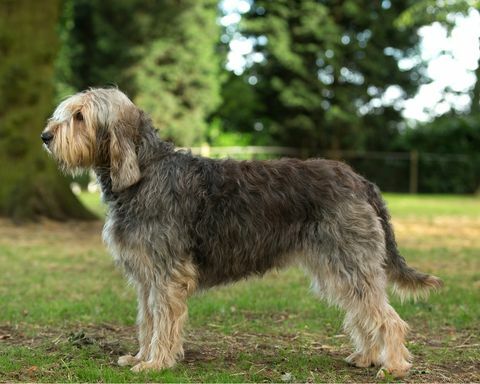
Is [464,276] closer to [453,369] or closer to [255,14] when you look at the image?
[453,369]

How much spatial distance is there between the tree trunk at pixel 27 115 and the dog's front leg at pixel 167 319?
32.2ft

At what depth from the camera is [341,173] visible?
5.78 m

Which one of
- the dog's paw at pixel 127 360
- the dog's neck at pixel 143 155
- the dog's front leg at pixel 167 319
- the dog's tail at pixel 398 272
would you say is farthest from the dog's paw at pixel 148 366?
the dog's tail at pixel 398 272

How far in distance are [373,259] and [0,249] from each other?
8.39m

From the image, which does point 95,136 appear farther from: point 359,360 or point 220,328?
point 359,360

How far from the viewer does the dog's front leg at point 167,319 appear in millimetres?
5527

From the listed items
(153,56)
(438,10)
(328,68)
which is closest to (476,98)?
(328,68)

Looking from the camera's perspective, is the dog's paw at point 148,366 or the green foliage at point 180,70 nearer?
the dog's paw at point 148,366

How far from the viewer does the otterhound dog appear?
555cm

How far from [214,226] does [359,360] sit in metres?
1.69

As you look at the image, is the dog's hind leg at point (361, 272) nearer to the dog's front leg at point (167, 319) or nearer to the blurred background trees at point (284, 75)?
the dog's front leg at point (167, 319)

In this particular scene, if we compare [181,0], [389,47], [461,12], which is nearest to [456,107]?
[389,47]

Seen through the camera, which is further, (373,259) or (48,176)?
(48,176)

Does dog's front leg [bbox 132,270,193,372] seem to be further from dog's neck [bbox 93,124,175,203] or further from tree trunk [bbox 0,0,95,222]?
tree trunk [bbox 0,0,95,222]
